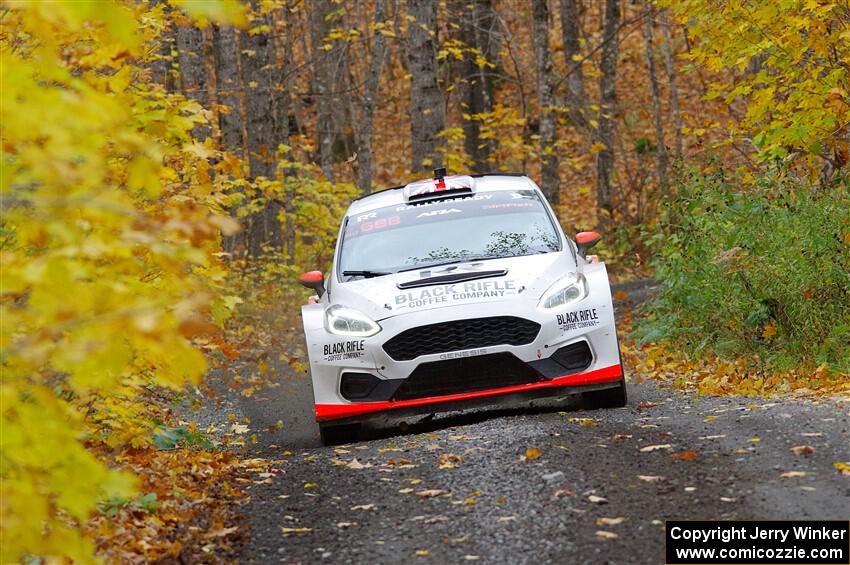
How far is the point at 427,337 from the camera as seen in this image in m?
8.52

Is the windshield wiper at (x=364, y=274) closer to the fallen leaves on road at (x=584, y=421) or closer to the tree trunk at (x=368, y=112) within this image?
the fallen leaves on road at (x=584, y=421)

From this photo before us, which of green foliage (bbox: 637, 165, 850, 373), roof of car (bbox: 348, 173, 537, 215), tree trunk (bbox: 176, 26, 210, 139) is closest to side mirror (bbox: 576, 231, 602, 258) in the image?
roof of car (bbox: 348, 173, 537, 215)

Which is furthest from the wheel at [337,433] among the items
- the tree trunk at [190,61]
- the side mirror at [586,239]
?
the tree trunk at [190,61]

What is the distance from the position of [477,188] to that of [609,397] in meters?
2.61

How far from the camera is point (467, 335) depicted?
334 inches

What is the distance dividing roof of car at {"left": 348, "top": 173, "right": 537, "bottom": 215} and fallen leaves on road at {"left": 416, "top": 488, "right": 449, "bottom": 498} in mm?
4409

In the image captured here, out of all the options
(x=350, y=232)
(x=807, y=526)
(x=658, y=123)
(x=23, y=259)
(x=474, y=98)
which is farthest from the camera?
(x=474, y=98)

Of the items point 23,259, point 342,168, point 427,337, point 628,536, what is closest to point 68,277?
point 23,259

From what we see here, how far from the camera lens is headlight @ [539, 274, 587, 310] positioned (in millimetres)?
8641

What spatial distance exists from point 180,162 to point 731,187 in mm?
7060

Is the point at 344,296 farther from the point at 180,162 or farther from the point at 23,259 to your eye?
the point at 23,259

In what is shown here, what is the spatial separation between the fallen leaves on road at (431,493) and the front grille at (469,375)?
2.04 metres

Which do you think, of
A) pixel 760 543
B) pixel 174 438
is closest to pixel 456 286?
pixel 174 438

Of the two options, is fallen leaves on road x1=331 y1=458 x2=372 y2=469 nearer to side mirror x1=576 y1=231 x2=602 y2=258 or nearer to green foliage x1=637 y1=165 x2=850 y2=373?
side mirror x1=576 y1=231 x2=602 y2=258
